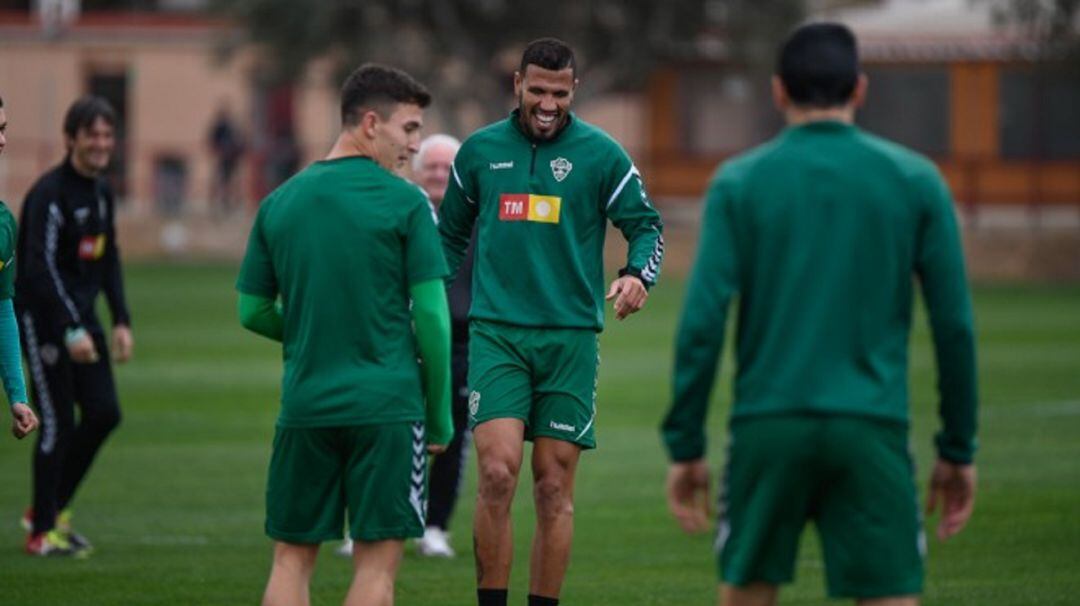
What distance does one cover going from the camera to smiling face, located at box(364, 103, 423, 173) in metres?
7.78

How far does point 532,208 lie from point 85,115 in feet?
12.4

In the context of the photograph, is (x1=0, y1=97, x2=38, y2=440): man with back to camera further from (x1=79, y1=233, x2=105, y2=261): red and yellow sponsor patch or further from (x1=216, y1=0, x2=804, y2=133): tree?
(x1=216, y1=0, x2=804, y2=133): tree

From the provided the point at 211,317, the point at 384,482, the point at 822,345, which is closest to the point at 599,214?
the point at 384,482

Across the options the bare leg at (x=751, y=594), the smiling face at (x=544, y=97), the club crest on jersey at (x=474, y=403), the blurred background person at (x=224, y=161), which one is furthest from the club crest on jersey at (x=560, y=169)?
Answer: the blurred background person at (x=224, y=161)

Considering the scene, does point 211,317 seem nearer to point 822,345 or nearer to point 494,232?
point 494,232

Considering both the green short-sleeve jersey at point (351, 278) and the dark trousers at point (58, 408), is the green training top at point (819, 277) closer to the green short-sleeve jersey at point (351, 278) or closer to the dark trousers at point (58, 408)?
the green short-sleeve jersey at point (351, 278)

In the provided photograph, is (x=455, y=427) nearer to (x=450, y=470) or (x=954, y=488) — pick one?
(x=450, y=470)

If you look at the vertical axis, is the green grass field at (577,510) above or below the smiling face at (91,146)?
below

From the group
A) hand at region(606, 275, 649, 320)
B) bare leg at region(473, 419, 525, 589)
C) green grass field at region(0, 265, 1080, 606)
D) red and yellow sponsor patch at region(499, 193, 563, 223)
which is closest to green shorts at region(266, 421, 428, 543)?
bare leg at region(473, 419, 525, 589)

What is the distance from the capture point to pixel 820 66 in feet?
21.4

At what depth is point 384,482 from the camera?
771cm

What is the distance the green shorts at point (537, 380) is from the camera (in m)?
9.43

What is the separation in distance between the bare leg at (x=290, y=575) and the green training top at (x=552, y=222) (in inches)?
78.9

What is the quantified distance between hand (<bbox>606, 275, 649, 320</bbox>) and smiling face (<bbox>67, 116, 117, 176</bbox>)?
13.2 feet
